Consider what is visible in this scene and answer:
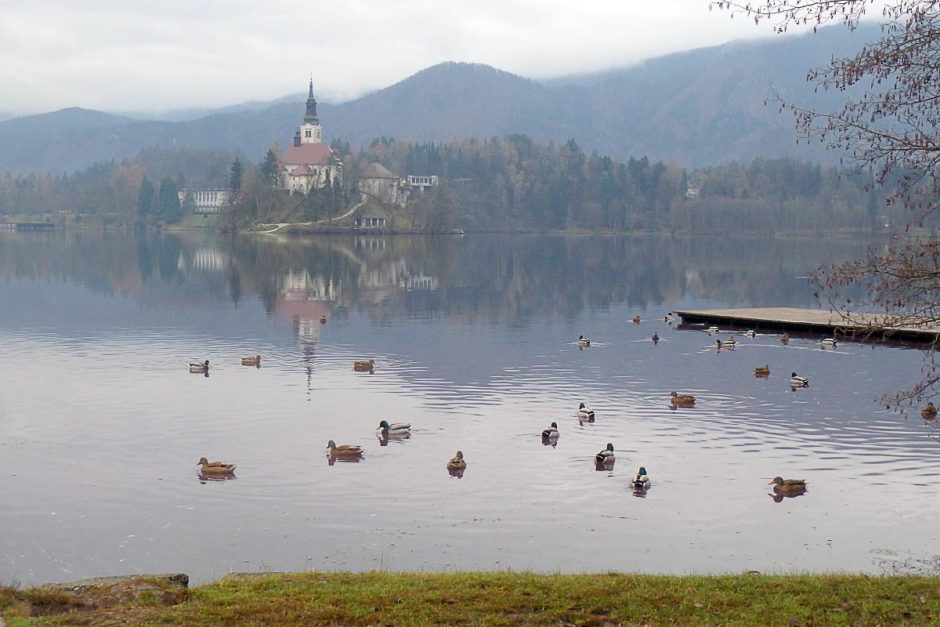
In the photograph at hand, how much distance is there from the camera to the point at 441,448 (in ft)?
121

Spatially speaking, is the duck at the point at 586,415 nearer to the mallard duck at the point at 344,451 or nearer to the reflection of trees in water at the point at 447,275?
the mallard duck at the point at 344,451

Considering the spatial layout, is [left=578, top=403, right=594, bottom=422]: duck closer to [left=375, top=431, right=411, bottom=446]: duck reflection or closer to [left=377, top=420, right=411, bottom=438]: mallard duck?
[left=377, top=420, right=411, bottom=438]: mallard duck

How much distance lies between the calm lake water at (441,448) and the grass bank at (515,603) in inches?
198

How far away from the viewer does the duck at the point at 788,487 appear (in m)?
31.1

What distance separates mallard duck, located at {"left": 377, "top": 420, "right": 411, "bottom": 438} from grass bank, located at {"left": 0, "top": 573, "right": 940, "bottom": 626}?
1825 cm

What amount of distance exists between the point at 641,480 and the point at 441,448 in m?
7.60

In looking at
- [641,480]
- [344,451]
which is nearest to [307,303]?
[344,451]

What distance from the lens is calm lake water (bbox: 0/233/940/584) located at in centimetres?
2631

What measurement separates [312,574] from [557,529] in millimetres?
8323

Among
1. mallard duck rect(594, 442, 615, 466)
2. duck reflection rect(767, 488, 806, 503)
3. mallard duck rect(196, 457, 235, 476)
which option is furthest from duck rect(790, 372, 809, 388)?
mallard duck rect(196, 457, 235, 476)

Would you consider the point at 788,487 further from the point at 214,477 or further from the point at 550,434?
the point at 214,477

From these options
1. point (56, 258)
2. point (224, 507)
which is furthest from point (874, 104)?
point (56, 258)

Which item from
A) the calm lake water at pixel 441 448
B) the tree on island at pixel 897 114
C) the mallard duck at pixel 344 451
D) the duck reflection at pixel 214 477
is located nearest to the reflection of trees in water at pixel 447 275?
the calm lake water at pixel 441 448

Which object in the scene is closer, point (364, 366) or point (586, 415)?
point (586, 415)
